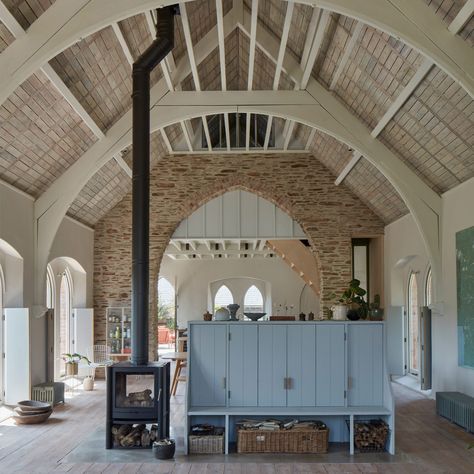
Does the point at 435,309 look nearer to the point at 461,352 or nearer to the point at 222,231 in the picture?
the point at 461,352

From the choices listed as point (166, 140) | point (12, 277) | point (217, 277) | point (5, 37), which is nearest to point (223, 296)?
point (217, 277)

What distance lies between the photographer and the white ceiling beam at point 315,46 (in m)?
8.09

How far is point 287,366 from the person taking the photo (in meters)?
7.58

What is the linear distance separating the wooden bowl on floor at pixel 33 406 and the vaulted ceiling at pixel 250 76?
121 inches

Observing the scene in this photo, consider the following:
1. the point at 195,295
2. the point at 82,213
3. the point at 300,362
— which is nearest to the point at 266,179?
the point at 82,213

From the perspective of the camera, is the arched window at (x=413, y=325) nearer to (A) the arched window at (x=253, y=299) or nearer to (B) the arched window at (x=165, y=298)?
(A) the arched window at (x=253, y=299)

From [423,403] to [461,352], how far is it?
163cm

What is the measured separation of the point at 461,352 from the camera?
9.41m

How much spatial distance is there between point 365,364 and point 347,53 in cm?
408

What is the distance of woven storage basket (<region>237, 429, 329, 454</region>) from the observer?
729 centimetres

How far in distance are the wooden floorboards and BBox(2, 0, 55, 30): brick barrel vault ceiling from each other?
4.53 metres

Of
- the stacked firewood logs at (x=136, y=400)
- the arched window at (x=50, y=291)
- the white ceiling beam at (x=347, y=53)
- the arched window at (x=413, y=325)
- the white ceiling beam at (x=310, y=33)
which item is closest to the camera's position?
the stacked firewood logs at (x=136, y=400)

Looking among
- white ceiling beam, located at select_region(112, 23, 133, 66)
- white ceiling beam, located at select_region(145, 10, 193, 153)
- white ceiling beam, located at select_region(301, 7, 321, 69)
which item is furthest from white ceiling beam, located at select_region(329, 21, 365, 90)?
white ceiling beam, located at select_region(112, 23, 133, 66)

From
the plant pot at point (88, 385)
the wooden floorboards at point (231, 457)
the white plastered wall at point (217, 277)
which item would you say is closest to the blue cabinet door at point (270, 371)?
the wooden floorboards at point (231, 457)
